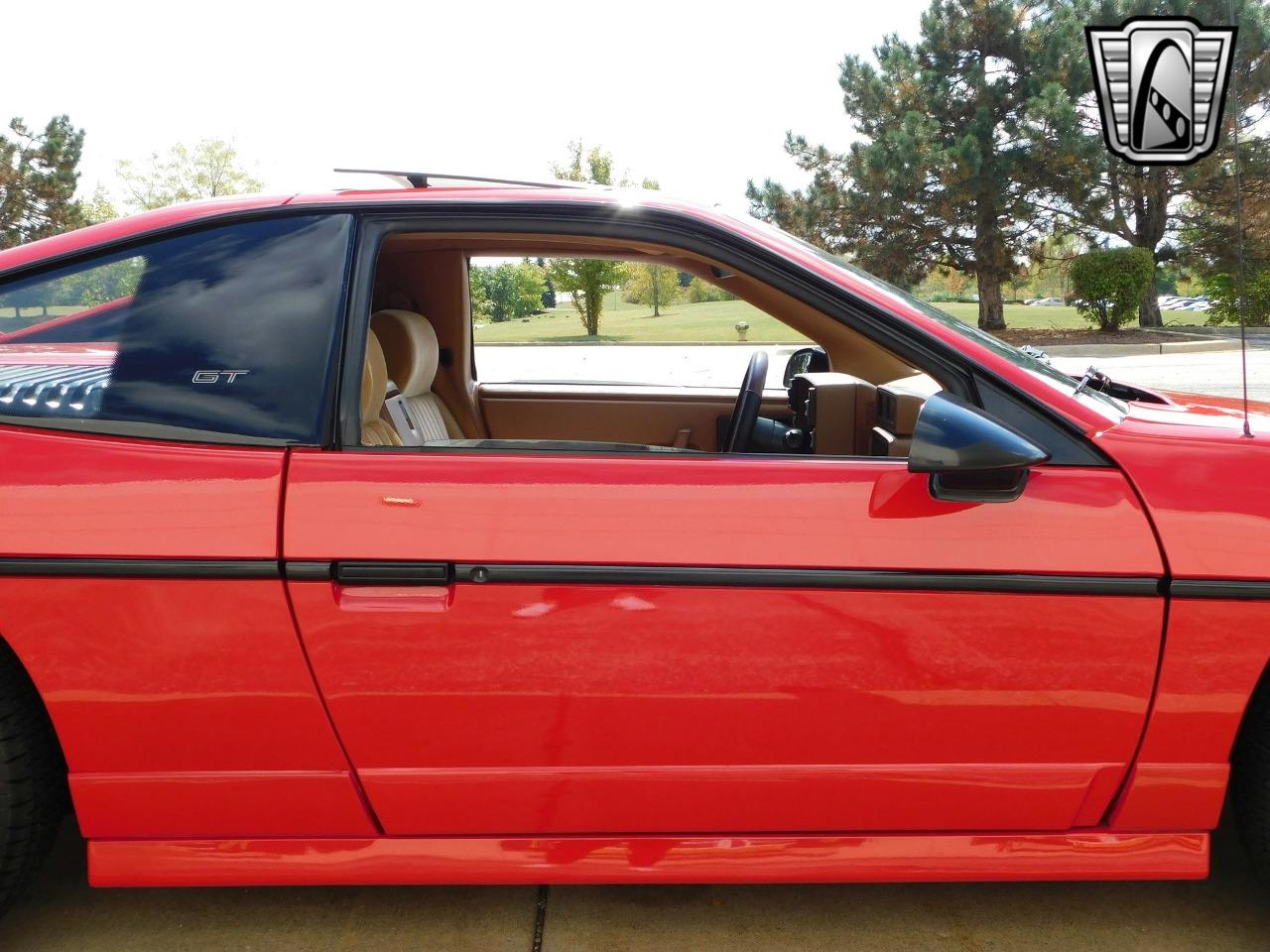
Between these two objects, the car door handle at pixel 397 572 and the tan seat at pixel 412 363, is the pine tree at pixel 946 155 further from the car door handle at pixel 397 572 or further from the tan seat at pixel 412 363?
the car door handle at pixel 397 572

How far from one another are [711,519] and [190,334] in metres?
1.04

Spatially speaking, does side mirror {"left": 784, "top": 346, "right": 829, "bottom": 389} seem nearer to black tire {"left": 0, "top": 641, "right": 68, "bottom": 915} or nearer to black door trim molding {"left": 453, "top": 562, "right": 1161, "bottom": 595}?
black door trim molding {"left": 453, "top": 562, "right": 1161, "bottom": 595}

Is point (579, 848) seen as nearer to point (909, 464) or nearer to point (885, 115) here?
point (909, 464)

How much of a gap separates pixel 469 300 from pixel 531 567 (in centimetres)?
192

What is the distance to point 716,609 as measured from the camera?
173 centimetres

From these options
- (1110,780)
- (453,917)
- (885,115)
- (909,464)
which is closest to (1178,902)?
(1110,780)

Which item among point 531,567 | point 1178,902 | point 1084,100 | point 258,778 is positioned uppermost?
point 1084,100

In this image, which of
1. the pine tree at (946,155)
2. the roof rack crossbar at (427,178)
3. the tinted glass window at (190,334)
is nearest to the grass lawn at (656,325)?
the roof rack crossbar at (427,178)

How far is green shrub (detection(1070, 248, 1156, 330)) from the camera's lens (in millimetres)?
21422

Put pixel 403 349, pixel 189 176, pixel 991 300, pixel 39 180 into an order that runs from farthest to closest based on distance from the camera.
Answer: pixel 189 176
pixel 39 180
pixel 991 300
pixel 403 349

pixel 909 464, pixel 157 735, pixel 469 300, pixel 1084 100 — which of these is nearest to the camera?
pixel 909 464

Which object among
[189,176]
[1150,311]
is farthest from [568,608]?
[189,176]

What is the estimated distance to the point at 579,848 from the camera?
1.90 meters

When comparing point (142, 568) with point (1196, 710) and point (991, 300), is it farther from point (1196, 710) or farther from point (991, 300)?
point (991, 300)
